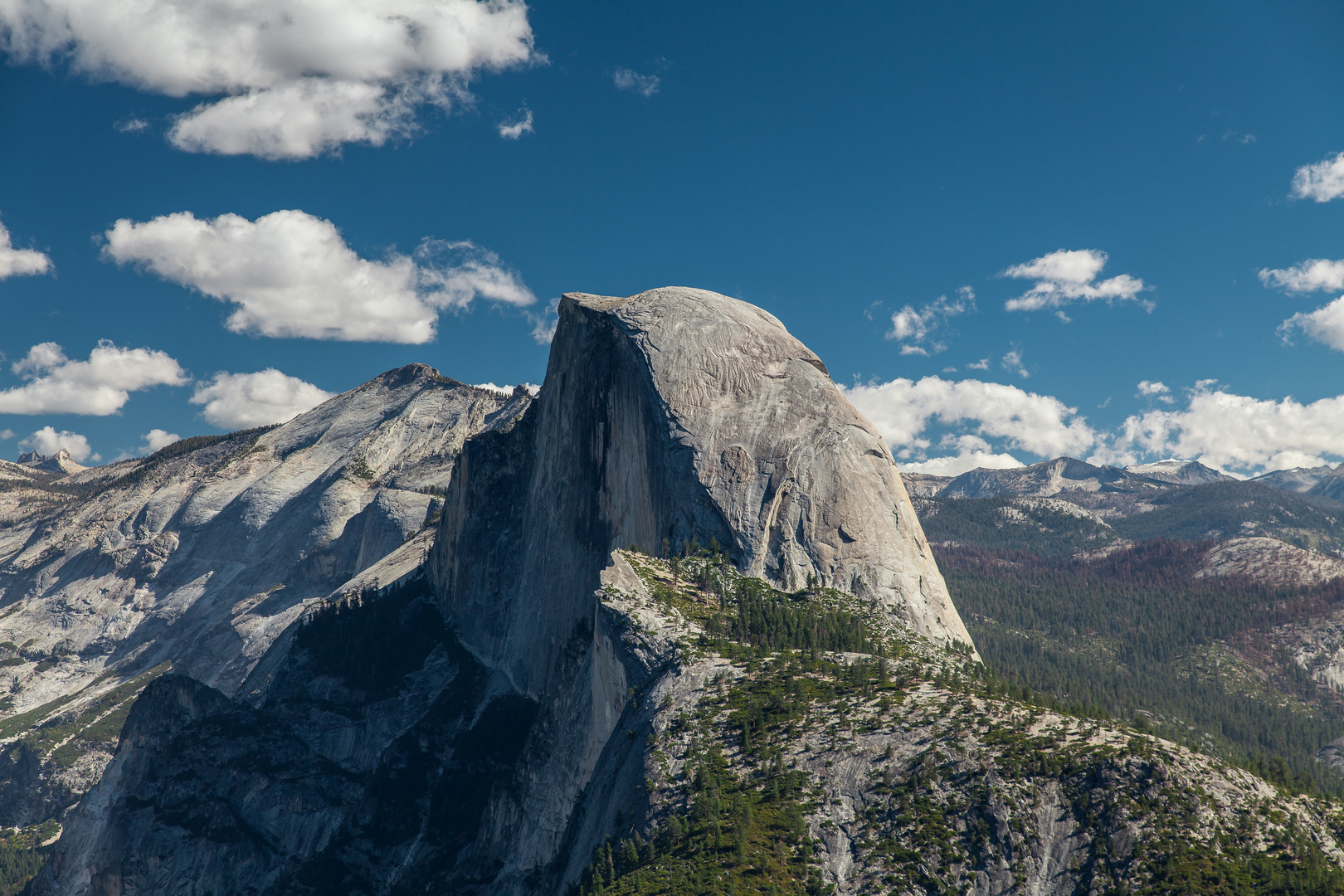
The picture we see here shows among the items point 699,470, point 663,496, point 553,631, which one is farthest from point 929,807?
point 553,631

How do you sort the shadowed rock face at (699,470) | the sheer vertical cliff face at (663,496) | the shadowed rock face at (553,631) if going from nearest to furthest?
1. the shadowed rock face at (553,631)
2. the sheer vertical cliff face at (663,496)
3. the shadowed rock face at (699,470)

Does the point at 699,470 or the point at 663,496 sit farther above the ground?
the point at 699,470

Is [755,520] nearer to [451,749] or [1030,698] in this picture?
[1030,698]

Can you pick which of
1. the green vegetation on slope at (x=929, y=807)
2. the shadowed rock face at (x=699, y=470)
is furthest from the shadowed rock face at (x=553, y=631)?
the green vegetation on slope at (x=929, y=807)

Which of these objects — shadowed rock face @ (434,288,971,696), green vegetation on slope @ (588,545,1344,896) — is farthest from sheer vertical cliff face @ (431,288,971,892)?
green vegetation on slope @ (588,545,1344,896)

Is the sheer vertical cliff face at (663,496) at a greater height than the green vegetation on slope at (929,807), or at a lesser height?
greater

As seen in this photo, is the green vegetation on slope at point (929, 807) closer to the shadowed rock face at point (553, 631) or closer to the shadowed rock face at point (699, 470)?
the shadowed rock face at point (553, 631)

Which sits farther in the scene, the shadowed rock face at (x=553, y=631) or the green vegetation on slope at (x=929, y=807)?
the shadowed rock face at (x=553, y=631)

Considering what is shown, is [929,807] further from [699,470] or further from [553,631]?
[553,631]

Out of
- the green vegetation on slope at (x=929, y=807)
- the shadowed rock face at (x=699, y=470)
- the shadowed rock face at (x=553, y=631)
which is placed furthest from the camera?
the shadowed rock face at (x=699, y=470)
